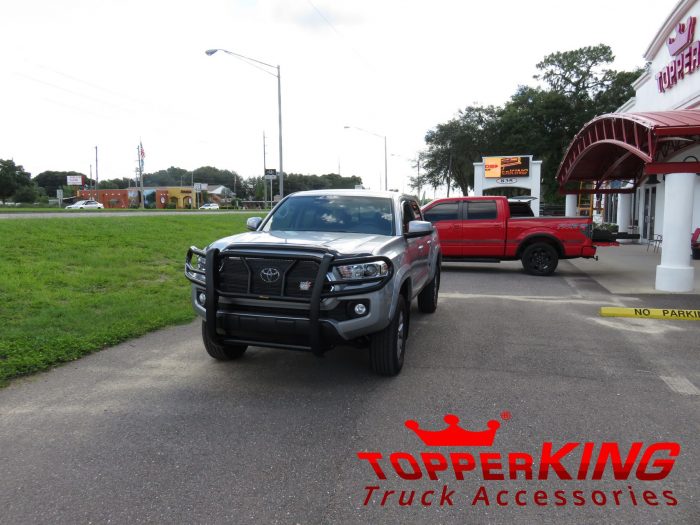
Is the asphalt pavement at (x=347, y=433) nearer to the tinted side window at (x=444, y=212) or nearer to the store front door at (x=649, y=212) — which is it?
the tinted side window at (x=444, y=212)

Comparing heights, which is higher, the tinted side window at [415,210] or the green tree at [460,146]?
the green tree at [460,146]

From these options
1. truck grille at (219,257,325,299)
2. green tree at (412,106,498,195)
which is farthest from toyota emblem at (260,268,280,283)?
green tree at (412,106,498,195)

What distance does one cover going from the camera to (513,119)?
46906 millimetres

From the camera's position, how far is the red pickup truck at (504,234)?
12.6m

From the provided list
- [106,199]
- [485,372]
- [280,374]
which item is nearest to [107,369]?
[280,374]

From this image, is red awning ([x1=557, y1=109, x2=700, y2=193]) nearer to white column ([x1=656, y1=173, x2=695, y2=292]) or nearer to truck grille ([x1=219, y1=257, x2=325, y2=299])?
white column ([x1=656, y1=173, x2=695, y2=292])

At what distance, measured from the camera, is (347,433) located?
390 cm

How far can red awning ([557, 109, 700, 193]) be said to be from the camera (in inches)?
403

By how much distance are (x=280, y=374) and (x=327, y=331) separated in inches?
42.4

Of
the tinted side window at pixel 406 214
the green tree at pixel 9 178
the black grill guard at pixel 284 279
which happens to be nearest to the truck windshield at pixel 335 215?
the tinted side window at pixel 406 214

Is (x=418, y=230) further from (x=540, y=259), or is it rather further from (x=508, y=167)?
(x=508, y=167)

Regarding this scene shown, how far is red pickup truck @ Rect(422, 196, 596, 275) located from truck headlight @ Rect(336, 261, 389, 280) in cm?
916

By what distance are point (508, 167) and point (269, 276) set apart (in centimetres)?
3366

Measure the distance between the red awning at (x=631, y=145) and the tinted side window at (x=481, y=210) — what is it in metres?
3.22
